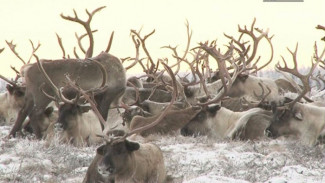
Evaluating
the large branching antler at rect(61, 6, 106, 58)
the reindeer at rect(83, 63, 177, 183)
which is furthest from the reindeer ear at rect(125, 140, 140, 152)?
the large branching antler at rect(61, 6, 106, 58)

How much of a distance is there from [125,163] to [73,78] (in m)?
4.37

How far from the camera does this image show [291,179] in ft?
21.5

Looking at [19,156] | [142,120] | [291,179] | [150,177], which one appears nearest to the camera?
[150,177]

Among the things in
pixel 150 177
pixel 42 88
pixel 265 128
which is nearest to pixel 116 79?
pixel 42 88

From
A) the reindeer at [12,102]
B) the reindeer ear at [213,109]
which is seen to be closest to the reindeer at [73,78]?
the reindeer ear at [213,109]

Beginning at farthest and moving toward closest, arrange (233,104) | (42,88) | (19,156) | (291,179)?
1. (233,104)
2. (42,88)
3. (19,156)
4. (291,179)

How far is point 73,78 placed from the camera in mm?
9961

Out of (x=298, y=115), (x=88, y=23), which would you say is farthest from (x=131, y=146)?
(x=88, y=23)

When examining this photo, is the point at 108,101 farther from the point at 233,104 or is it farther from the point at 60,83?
the point at 233,104

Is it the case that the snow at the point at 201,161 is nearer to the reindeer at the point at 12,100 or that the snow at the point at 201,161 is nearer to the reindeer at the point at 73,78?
the reindeer at the point at 73,78

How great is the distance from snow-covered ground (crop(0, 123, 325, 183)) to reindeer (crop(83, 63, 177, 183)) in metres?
0.30

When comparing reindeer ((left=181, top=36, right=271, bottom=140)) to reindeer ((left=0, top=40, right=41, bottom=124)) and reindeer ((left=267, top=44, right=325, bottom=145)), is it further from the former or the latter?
reindeer ((left=0, top=40, right=41, bottom=124))

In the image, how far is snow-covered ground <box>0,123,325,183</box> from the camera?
21.7ft

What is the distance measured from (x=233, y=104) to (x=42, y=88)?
362 centimetres
